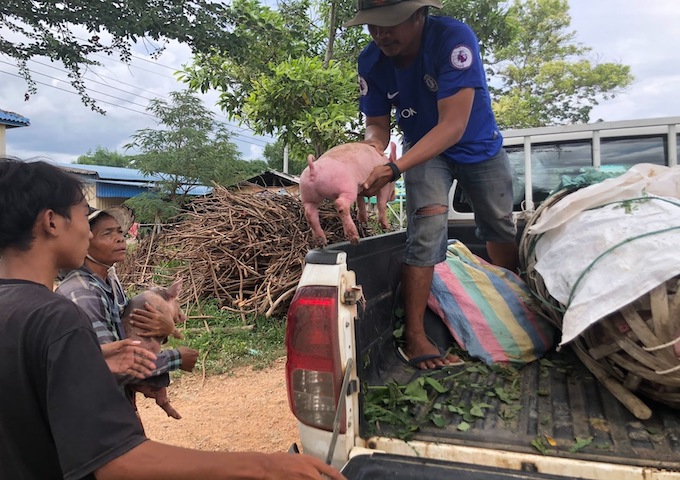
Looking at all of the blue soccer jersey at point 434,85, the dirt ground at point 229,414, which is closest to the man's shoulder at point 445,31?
the blue soccer jersey at point 434,85

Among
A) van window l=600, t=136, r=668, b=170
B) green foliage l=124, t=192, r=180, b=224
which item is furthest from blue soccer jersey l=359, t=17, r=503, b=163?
green foliage l=124, t=192, r=180, b=224

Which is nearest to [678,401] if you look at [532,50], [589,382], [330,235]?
[589,382]

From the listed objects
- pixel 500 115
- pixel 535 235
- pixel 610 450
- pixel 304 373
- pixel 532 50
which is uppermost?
pixel 532 50

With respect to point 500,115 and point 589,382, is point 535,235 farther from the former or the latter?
point 500,115

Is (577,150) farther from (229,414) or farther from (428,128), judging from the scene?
(229,414)

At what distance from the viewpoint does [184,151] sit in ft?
41.6

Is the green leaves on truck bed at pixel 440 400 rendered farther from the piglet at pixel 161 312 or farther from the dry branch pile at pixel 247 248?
the dry branch pile at pixel 247 248

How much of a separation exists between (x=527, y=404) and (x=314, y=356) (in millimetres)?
889

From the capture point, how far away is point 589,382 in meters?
2.11

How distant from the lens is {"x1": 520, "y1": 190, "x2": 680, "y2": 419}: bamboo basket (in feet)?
5.45

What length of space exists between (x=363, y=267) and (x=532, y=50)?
941 inches

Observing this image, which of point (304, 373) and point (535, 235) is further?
point (535, 235)

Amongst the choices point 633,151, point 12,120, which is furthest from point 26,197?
point 12,120

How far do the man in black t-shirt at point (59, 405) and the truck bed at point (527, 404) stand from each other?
791 millimetres
